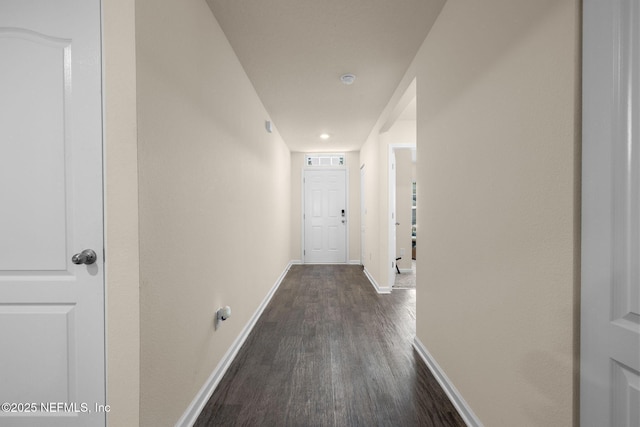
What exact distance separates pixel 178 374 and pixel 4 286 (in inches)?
32.7

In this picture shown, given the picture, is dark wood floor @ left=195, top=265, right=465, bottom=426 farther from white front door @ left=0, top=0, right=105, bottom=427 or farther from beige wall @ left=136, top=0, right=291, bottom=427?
white front door @ left=0, top=0, right=105, bottom=427

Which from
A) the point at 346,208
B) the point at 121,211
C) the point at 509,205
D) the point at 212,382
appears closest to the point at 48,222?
the point at 121,211

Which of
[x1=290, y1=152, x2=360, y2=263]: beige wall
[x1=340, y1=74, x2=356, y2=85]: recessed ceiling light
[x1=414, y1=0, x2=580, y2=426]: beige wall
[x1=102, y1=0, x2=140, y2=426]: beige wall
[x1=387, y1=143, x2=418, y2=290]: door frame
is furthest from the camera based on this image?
[x1=290, y1=152, x2=360, y2=263]: beige wall

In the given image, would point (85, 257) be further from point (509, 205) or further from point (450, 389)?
point (450, 389)

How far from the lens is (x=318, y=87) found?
277 cm

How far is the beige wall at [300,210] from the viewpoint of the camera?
5.69 metres

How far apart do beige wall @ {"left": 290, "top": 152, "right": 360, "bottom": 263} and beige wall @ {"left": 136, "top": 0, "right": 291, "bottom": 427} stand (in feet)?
10.9

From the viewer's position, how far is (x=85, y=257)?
110 cm

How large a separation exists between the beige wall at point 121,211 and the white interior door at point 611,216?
157cm

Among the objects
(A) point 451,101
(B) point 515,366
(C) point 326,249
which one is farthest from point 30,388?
(C) point 326,249

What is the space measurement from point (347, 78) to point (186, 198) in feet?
6.35

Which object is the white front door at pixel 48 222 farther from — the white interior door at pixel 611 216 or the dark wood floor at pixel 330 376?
the white interior door at pixel 611 216

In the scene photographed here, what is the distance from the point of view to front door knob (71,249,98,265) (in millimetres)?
1088

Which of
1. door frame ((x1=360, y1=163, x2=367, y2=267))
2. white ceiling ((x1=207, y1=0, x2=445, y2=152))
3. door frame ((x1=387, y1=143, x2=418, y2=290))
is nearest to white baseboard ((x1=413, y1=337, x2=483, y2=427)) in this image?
door frame ((x1=387, y1=143, x2=418, y2=290))
